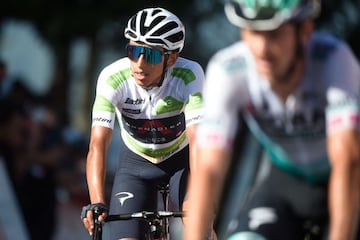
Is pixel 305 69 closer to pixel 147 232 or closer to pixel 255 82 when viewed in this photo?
pixel 255 82

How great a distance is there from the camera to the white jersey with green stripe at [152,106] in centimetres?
881

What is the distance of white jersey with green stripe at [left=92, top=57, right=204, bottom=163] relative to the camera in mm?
8812

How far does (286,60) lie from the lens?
19.9 ft

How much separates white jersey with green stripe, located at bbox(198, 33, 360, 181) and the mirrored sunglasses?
2.51m

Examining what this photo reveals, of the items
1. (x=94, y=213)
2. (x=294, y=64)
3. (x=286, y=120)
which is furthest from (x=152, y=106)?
(x=294, y=64)

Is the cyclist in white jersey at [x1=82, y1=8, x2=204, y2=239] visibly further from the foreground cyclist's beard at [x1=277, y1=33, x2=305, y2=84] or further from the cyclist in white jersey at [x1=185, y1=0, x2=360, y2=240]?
the foreground cyclist's beard at [x1=277, y1=33, x2=305, y2=84]

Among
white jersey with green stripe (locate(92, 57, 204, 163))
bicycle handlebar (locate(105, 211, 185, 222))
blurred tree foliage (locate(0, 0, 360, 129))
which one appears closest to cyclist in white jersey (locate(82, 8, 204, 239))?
white jersey with green stripe (locate(92, 57, 204, 163))

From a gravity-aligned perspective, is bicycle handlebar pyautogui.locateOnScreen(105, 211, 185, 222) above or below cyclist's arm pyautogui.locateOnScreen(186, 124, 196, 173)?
below

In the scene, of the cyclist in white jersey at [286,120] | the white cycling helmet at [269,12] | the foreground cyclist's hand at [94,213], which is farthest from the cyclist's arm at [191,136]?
the white cycling helmet at [269,12]

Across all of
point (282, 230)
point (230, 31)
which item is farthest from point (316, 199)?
point (230, 31)

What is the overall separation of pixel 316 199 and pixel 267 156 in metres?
0.41

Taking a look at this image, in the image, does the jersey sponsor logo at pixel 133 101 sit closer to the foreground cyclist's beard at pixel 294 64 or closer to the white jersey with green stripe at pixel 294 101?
the white jersey with green stripe at pixel 294 101

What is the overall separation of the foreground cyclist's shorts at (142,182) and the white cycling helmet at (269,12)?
2910mm

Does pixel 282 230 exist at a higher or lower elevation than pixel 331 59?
lower
